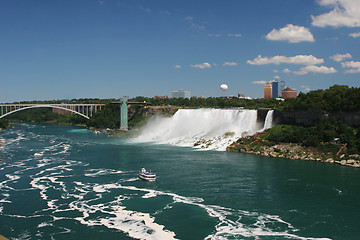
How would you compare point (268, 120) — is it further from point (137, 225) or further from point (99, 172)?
point (137, 225)

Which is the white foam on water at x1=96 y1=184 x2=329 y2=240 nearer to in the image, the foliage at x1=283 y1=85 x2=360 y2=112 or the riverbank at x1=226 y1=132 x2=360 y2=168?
the riverbank at x1=226 y1=132 x2=360 y2=168

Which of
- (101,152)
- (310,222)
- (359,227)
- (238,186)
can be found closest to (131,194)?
(238,186)

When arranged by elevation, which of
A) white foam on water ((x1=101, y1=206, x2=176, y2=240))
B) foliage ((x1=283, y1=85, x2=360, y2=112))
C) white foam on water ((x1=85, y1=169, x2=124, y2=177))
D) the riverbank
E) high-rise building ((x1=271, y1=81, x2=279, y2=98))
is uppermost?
high-rise building ((x1=271, y1=81, x2=279, y2=98))

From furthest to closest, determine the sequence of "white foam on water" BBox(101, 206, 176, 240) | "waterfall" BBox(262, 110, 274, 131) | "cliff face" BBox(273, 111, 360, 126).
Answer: "waterfall" BBox(262, 110, 274, 131), "cliff face" BBox(273, 111, 360, 126), "white foam on water" BBox(101, 206, 176, 240)

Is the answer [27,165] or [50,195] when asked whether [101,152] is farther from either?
[50,195]

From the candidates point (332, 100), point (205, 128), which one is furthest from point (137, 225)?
point (205, 128)

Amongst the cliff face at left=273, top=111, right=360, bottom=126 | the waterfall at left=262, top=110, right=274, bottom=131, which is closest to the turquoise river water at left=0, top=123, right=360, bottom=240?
the cliff face at left=273, top=111, right=360, bottom=126

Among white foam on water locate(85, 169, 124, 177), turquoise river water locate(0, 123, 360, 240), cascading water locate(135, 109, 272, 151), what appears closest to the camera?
turquoise river water locate(0, 123, 360, 240)

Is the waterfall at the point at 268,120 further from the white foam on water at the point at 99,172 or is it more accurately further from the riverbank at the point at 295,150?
the white foam on water at the point at 99,172
